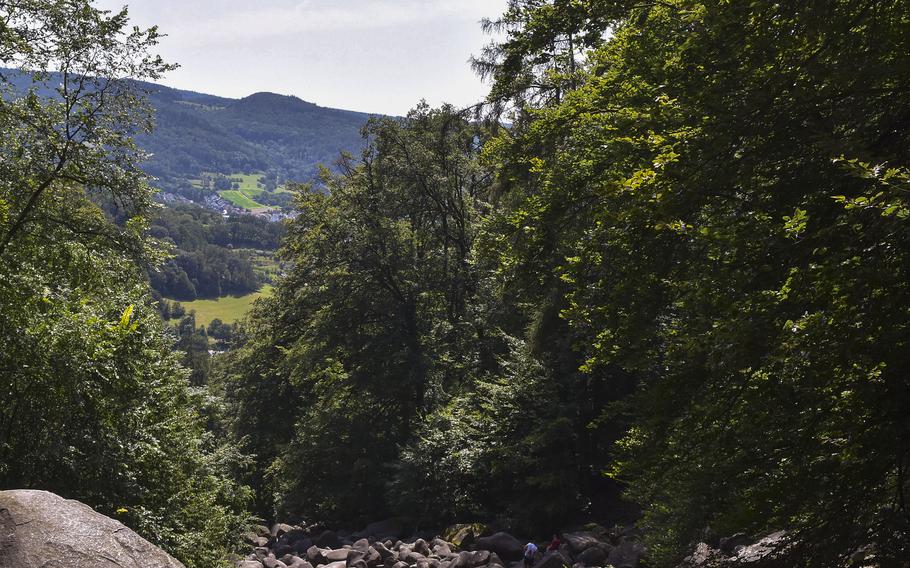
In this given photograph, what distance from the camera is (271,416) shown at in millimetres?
39469

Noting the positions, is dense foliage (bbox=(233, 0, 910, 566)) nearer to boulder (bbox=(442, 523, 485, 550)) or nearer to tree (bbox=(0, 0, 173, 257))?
boulder (bbox=(442, 523, 485, 550))

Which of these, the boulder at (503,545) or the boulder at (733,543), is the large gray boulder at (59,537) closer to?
the boulder at (733,543)

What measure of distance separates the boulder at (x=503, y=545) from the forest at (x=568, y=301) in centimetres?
127

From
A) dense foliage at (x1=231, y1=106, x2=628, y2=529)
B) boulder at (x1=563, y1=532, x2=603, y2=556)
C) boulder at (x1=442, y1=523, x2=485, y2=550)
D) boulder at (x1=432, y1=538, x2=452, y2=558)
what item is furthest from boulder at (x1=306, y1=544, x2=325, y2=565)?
boulder at (x1=563, y1=532, x2=603, y2=556)

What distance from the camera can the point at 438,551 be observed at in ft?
73.1

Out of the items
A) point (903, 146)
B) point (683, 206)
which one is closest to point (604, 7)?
point (683, 206)

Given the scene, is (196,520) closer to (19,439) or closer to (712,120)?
(19,439)

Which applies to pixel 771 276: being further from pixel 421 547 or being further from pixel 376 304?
pixel 376 304

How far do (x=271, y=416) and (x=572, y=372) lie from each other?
72.1 feet

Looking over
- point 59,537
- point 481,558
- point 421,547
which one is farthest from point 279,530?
point 59,537

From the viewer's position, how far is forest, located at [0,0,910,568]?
712 cm

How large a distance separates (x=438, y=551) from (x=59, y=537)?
48.7 ft

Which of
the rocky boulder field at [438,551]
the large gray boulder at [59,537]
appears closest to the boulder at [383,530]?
the rocky boulder field at [438,551]

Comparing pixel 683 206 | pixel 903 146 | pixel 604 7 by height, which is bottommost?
pixel 683 206
